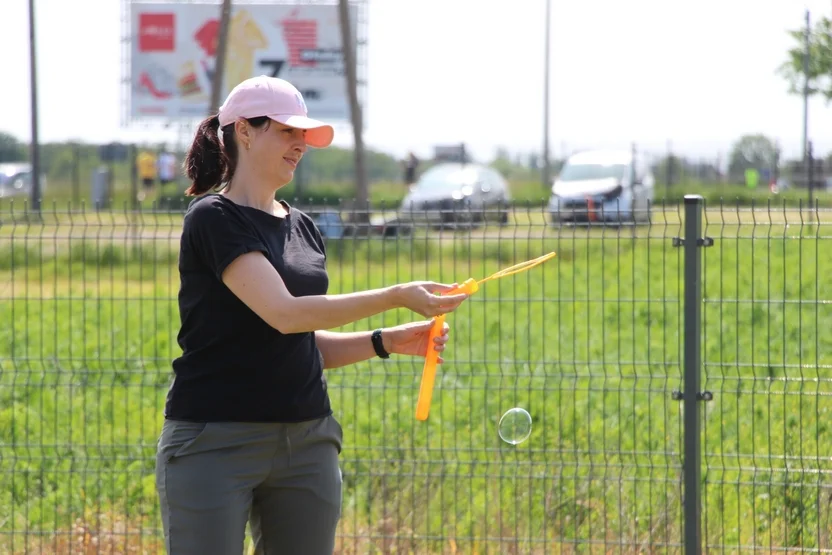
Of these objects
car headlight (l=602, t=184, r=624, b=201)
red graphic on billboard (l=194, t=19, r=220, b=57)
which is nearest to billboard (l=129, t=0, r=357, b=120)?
red graphic on billboard (l=194, t=19, r=220, b=57)

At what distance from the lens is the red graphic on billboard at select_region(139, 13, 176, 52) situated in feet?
87.6

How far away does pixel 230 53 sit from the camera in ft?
86.2

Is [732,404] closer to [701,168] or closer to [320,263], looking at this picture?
[320,263]

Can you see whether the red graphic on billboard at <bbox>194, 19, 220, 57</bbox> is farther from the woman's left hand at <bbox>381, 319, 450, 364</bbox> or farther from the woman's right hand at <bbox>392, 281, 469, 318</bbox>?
the woman's right hand at <bbox>392, 281, 469, 318</bbox>

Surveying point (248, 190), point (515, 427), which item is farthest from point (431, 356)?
point (515, 427)

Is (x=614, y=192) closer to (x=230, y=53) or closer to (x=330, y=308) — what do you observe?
(x=230, y=53)

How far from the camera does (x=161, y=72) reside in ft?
87.9

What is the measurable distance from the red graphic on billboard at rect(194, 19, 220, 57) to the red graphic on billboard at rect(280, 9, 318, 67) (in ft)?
5.61

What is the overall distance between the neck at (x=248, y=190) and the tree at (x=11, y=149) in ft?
92.0

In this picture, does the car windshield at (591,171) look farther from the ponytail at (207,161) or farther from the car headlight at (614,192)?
the ponytail at (207,161)

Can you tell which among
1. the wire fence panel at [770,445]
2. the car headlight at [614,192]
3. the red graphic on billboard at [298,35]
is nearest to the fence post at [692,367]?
the wire fence panel at [770,445]

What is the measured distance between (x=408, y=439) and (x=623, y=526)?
1792 millimetres

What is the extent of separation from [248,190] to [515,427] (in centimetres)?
161

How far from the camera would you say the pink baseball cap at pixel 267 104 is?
299 centimetres
